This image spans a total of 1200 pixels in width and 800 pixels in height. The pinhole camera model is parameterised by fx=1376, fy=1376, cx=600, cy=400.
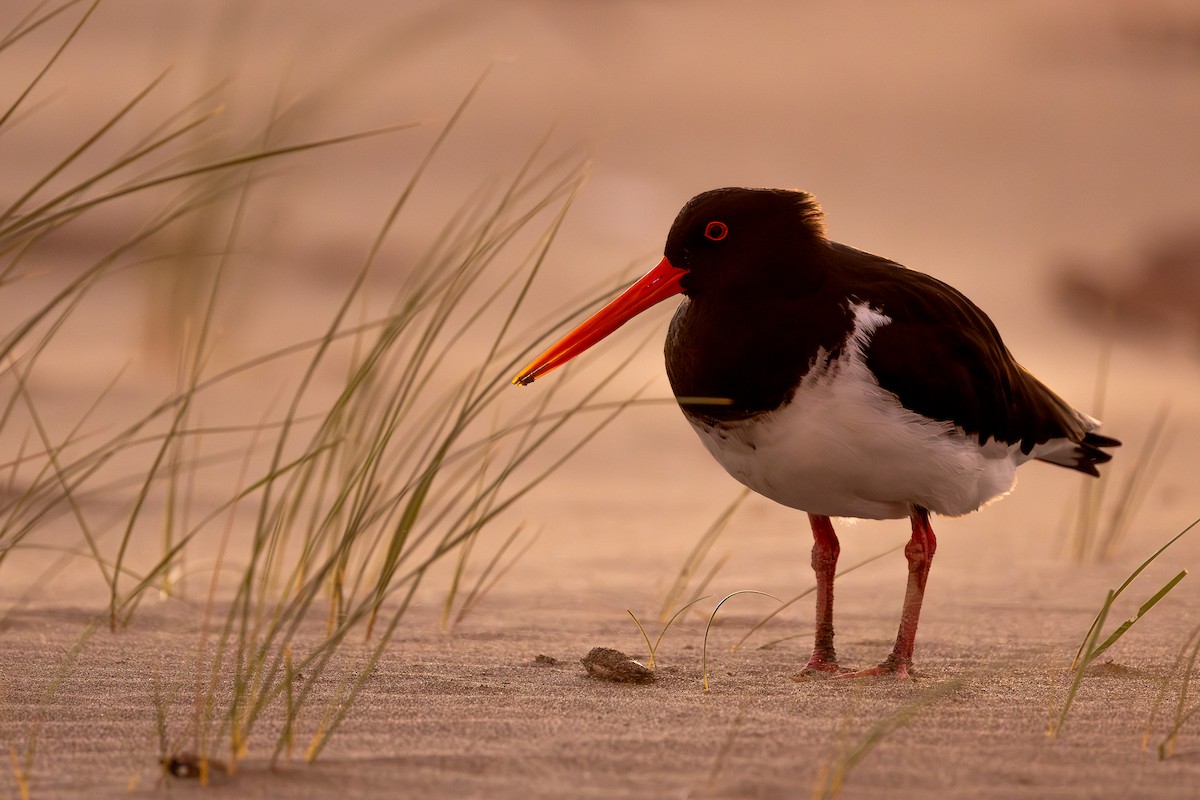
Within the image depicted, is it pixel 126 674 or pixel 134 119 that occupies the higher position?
pixel 134 119

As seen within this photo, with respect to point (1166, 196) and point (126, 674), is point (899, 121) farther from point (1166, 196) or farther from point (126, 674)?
point (126, 674)

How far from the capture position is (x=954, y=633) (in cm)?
409

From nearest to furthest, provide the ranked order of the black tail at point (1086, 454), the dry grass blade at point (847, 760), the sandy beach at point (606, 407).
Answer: the dry grass blade at point (847, 760)
the sandy beach at point (606, 407)
the black tail at point (1086, 454)

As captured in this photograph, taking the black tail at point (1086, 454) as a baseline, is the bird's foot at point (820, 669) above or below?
below

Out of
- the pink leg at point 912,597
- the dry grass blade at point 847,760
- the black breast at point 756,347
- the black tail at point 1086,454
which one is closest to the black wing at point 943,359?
the black breast at point 756,347

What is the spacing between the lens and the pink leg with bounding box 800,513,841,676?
11.3ft

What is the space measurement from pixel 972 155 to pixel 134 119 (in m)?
9.60

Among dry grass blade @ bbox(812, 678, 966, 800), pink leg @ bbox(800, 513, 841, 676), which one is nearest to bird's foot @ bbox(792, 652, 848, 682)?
pink leg @ bbox(800, 513, 841, 676)

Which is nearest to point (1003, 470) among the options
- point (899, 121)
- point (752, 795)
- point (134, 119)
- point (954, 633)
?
point (954, 633)

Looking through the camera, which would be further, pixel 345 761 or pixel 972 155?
pixel 972 155

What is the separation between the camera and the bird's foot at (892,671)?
3.28 meters

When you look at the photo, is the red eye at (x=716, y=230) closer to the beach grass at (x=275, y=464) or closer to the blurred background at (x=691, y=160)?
the beach grass at (x=275, y=464)

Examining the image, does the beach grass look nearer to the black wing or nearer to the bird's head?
the bird's head

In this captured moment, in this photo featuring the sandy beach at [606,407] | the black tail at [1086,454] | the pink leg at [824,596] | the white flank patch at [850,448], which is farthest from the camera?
the black tail at [1086,454]
